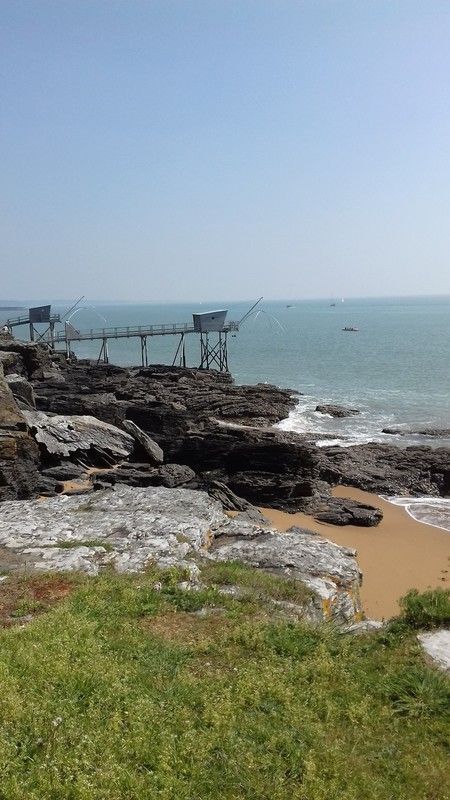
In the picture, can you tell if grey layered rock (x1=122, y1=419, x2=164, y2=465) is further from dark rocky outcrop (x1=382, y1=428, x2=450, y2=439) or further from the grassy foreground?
the grassy foreground

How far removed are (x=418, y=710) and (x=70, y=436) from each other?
66.5ft

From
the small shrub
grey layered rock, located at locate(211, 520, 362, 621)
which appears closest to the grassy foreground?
the small shrub

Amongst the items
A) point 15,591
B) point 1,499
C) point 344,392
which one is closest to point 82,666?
point 15,591

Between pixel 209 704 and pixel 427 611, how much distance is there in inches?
151

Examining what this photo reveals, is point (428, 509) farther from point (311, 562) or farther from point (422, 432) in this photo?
point (422, 432)

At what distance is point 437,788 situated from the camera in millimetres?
5516

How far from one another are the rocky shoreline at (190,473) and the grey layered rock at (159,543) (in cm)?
4

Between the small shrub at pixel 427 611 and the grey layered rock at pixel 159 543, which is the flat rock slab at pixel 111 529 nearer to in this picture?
the grey layered rock at pixel 159 543

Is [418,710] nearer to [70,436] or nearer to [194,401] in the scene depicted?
[70,436]

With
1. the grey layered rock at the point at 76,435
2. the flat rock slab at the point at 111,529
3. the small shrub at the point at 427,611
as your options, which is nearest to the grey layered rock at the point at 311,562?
the flat rock slab at the point at 111,529

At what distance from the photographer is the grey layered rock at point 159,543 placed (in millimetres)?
10992

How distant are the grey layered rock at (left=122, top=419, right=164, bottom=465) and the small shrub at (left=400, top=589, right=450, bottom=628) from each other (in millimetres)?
17491

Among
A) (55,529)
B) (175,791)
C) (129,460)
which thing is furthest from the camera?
(129,460)

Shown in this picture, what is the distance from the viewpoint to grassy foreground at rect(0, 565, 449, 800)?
17.8 ft
